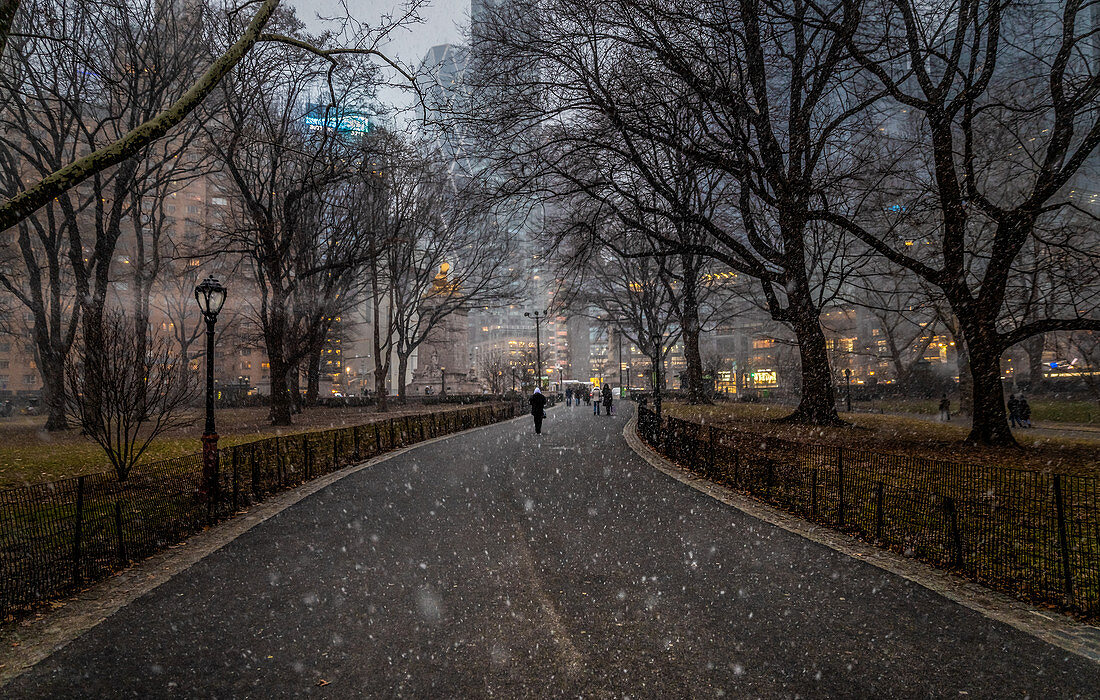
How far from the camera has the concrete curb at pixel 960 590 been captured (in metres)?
4.45

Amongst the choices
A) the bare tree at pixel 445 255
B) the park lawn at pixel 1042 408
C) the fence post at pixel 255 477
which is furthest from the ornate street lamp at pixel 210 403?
the park lawn at pixel 1042 408

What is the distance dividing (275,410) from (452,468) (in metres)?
13.3

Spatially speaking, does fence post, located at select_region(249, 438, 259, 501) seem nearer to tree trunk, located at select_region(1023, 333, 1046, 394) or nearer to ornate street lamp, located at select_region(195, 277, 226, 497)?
ornate street lamp, located at select_region(195, 277, 226, 497)

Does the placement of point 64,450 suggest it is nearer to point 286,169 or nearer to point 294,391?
point 286,169

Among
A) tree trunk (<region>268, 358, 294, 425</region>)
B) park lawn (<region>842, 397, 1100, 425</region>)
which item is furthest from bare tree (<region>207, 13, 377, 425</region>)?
park lawn (<region>842, 397, 1100, 425</region>)

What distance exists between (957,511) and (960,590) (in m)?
1.69

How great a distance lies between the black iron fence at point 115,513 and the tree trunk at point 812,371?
1423 centimetres

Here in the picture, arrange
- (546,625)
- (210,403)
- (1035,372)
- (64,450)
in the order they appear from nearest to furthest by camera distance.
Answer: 1. (546,625)
2. (210,403)
3. (64,450)
4. (1035,372)

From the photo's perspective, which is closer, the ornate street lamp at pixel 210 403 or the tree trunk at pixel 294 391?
the ornate street lamp at pixel 210 403

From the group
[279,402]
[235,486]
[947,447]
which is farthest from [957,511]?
[279,402]

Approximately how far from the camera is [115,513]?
271 inches

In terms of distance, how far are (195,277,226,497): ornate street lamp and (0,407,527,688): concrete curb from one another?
0.75 metres

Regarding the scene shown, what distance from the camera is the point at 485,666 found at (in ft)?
13.0

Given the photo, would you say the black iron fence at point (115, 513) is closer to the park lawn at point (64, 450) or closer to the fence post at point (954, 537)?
the park lawn at point (64, 450)
